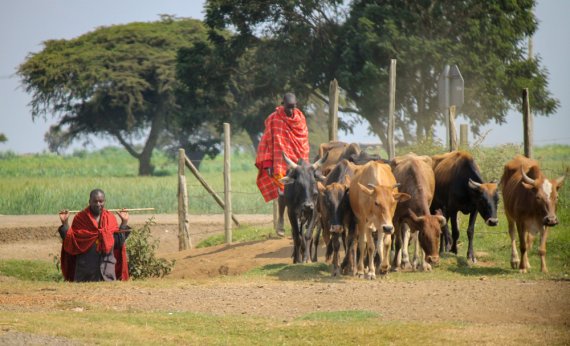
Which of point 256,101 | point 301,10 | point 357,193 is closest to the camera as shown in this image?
point 357,193

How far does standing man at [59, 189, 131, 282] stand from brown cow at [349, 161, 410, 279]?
10.6 ft

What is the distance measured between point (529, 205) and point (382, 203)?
2.10 metres

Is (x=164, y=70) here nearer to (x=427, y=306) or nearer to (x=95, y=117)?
(x=95, y=117)

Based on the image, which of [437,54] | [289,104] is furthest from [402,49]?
[289,104]

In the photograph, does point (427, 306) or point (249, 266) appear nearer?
point (427, 306)

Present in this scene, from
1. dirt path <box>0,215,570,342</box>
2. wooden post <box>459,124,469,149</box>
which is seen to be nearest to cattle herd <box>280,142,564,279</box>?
dirt path <box>0,215,570,342</box>

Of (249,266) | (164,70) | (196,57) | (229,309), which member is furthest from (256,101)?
(229,309)

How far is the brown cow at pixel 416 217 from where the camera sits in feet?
49.8

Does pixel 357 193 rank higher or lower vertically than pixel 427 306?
higher

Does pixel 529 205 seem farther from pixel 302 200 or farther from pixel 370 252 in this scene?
pixel 302 200

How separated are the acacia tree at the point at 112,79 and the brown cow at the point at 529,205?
37380 mm

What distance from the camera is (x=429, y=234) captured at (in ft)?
49.6

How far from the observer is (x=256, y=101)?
44.0 meters

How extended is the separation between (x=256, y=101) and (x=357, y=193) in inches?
1142
